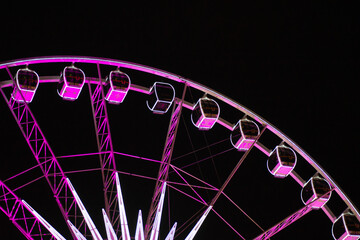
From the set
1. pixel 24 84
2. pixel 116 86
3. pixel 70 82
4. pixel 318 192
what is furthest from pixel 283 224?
pixel 24 84

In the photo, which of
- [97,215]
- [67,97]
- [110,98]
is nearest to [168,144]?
[110,98]

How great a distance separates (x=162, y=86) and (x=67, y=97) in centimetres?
271

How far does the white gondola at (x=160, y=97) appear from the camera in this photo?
14.4 m

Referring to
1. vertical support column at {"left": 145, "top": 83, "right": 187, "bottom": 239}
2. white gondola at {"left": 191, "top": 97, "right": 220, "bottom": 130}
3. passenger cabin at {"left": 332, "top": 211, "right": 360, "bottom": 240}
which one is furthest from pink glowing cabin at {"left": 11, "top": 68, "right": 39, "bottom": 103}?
passenger cabin at {"left": 332, "top": 211, "right": 360, "bottom": 240}

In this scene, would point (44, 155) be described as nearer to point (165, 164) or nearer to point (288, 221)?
point (165, 164)

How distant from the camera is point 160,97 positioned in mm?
14359

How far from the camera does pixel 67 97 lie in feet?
45.2

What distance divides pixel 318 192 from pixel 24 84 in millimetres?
9243

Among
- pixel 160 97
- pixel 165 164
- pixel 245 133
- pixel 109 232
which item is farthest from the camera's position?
pixel 245 133

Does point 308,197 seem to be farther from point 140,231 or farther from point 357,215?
point 140,231

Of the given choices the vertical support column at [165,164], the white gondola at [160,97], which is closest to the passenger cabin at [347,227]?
the vertical support column at [165,164]

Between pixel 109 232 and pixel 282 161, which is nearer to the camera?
pixel 109 232

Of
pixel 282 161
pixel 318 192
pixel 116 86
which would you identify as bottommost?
pixel 318 192

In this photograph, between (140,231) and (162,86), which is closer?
(140,231)
